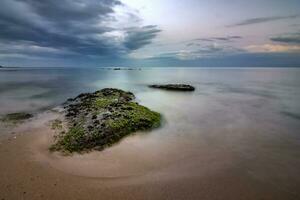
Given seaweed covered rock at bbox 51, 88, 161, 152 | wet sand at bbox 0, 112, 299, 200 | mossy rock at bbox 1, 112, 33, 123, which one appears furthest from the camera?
mossy rock at bbox 1, 112, 33, 123

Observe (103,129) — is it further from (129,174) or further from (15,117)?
(15,117)

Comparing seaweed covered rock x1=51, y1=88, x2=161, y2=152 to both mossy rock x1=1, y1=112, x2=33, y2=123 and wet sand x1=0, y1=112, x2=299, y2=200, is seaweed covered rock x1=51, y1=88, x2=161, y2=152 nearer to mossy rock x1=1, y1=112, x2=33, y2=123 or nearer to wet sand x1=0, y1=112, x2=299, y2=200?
wet sand x1=0, y1=112, x2=299, y2=200

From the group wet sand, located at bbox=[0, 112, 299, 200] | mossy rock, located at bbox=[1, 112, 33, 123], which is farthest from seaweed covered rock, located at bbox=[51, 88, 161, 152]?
mossy rock, located at bbox=[1, 112, 33, 123]

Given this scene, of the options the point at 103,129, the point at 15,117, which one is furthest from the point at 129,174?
the point at 15,117

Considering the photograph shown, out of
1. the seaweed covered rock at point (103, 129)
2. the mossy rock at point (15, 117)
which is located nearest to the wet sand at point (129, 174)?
the seaweed covered rock at point (103, 129)

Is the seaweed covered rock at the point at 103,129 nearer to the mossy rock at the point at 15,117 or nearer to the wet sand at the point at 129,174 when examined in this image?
the wet sand at the point at 129,174

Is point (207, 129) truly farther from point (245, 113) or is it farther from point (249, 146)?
point (245, 113)

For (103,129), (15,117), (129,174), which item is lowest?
(129,174)

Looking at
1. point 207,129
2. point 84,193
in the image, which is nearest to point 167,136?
point 207,129
